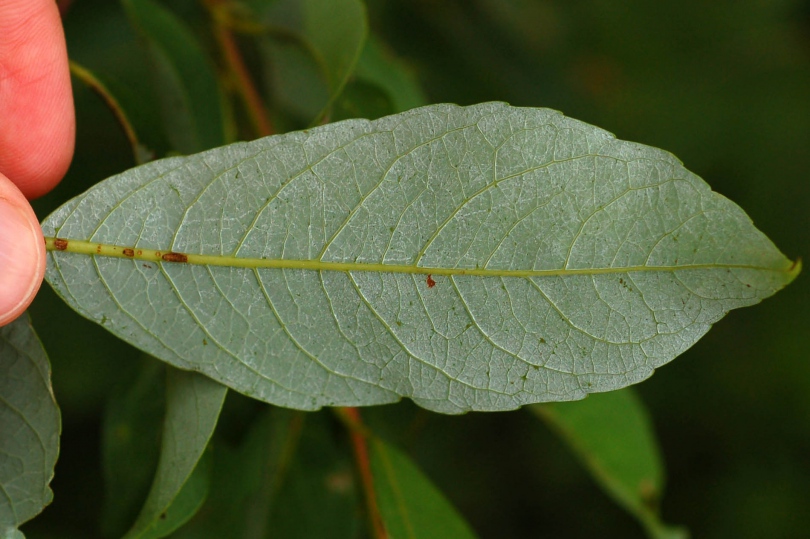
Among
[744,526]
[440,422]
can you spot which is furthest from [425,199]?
[744,526]

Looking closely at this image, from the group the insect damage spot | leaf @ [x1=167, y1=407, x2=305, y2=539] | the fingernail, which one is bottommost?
leaf @ [x1=167, y1=407, x2=305, y2=539]

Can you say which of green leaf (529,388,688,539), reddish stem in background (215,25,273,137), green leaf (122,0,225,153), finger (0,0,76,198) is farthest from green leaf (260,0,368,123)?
green leaf (529,388,688,539)

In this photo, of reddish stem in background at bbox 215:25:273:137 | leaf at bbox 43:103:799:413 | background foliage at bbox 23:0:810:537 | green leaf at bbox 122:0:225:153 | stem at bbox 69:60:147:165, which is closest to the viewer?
leaf at bbox 43:103:799:413

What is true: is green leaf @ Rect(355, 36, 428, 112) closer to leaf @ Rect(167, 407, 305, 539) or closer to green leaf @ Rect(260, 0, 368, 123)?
Result: green leaf @ Rect(260, 0, 368, 123)

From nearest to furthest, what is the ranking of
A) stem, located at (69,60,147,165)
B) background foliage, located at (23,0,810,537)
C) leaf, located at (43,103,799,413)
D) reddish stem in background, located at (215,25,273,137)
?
leaf, located at (43,103,799,413) < stem, located at (69,60,147,165) < reddish stem in background, located at (215,25,273,137) < background foliage, located at (23,0,810,537)

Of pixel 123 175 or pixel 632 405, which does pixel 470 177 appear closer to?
pixel 123 175

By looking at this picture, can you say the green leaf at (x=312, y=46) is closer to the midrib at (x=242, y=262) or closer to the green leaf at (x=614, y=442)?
the midrib at (x=242, y=262)
